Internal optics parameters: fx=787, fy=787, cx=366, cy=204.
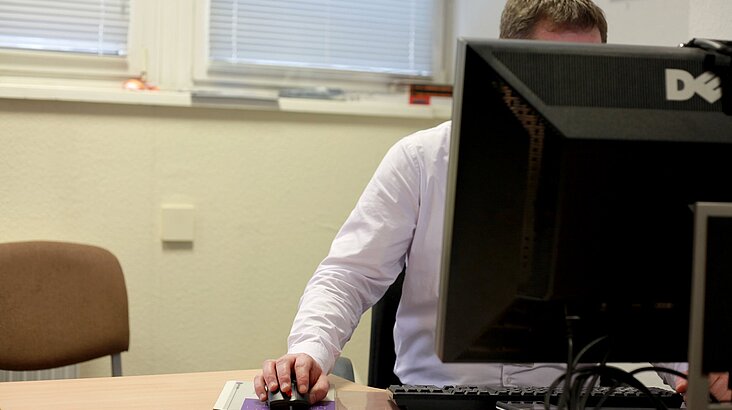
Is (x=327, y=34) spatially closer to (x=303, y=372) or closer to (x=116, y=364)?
(x=116, y=364)

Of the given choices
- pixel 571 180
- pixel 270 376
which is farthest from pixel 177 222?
pixel 571 180

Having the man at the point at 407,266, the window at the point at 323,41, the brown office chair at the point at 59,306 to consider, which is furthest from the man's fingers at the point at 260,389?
the window at the point at 323,41

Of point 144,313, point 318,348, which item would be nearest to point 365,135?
point 144,313

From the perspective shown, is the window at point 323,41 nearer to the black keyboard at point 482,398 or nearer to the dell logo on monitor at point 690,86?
the black keyboard at point 482,398

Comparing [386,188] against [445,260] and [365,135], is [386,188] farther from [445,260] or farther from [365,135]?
[365,135]

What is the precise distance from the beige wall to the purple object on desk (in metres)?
1.31

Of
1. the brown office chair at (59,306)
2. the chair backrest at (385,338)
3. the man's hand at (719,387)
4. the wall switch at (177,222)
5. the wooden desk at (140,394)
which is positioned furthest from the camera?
the wall switch at (177,222)

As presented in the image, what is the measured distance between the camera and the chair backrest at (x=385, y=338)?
1.58 m

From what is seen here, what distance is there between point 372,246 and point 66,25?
142 centimetres

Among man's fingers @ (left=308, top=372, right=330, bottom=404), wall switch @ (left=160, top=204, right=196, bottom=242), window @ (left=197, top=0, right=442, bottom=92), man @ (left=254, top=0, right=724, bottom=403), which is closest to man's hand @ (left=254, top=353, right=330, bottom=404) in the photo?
man's fingers @ (left=308, top=372, right=330, bottom=404)

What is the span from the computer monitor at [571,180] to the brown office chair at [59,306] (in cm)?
156

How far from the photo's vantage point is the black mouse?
1.12 m

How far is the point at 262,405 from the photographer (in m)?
1.15

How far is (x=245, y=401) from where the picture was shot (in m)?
1.17
